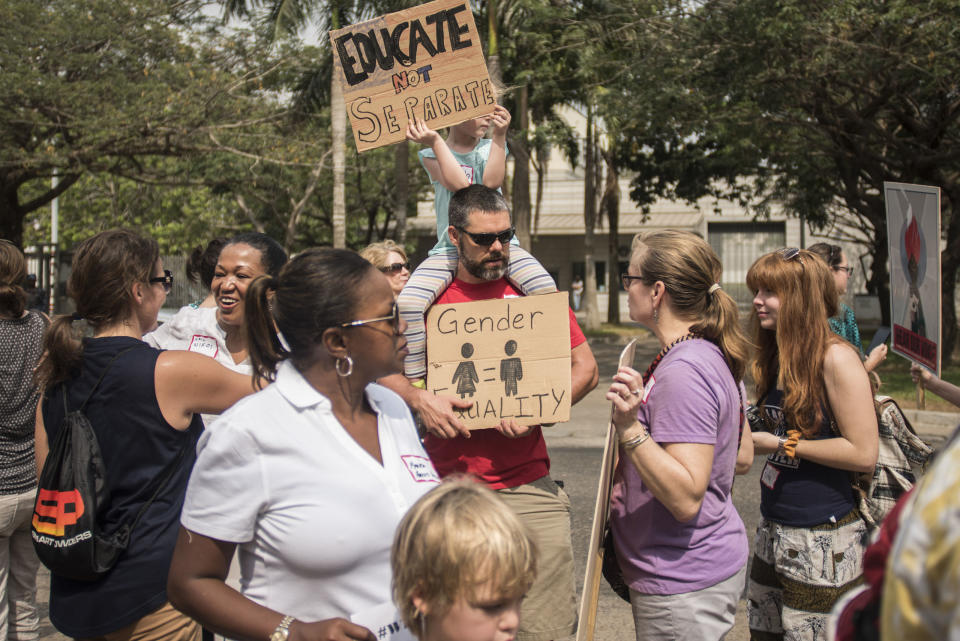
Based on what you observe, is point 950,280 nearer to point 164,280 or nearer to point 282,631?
point 164,280

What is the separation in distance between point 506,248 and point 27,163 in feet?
50.3

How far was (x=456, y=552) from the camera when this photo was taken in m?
1.78

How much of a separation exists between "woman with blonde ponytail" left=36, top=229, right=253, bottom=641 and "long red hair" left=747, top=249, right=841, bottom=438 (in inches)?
77.2

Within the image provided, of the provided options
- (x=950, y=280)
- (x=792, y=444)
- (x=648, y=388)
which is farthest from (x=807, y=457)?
(x=950, y=280)

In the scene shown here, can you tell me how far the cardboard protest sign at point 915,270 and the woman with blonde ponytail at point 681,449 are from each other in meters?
1.95

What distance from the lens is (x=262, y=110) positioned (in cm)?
1934

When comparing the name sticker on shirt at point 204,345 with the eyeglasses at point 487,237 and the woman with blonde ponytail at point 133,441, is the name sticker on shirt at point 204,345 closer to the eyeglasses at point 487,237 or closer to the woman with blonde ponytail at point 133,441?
the woman with blonde ponytail at point 133,441

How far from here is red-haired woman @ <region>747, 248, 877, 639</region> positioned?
10.4 ft

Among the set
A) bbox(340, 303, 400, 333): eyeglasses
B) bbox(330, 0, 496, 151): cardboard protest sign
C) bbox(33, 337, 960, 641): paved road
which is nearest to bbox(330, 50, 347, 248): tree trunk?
bbox(33, 337, 960, 641): paved road

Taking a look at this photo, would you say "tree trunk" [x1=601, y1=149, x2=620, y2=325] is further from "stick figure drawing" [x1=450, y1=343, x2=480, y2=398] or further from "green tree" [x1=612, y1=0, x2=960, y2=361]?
"stick figure drawing" [x1=450, y1=343, x2=480, y2=398]

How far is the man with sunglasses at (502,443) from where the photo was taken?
3109 mm

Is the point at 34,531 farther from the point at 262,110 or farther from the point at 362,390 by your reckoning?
the point at 262,110

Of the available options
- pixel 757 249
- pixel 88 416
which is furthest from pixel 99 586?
pixel 757 249

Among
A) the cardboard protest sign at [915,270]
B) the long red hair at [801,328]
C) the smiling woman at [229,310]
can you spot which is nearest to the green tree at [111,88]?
the smiling woman at [229,310]
